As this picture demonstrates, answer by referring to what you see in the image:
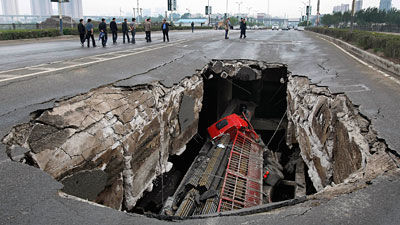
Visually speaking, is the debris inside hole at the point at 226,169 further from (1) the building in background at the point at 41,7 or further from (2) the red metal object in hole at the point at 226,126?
(1) the building in background at the point at 41,7

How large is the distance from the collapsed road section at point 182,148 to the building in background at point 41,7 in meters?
198

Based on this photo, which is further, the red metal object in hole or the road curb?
the red metal object in hole

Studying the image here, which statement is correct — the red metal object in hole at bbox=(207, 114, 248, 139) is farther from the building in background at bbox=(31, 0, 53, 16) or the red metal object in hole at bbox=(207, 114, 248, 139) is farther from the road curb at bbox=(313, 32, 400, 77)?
the building in background at bbox=(31, 0, 53, 16)

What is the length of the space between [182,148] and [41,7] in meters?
209

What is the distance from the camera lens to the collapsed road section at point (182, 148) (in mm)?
4402

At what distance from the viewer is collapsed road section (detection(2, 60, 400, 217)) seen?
14.4ft

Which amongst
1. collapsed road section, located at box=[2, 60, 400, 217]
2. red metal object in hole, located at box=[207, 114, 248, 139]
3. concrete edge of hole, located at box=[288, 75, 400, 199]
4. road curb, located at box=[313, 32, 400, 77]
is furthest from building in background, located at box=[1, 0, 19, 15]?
concrete edge of hole, located at box=[288, 75, 400, 199]

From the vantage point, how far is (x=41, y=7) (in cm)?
18550

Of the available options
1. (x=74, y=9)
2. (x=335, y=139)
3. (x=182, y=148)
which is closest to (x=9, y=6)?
(x=74, y=9)

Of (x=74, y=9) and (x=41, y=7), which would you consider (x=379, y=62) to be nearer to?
(x=74, y=9)

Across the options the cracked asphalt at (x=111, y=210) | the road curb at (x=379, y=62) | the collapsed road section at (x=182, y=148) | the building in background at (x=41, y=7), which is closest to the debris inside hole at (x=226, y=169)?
the collapsed road section at (x=182, y=148)

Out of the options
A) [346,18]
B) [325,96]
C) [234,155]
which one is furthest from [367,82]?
[346,18]

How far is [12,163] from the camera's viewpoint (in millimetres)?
3449

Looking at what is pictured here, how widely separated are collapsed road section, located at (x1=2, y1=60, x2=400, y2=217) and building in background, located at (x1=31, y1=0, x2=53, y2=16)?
197982mm
